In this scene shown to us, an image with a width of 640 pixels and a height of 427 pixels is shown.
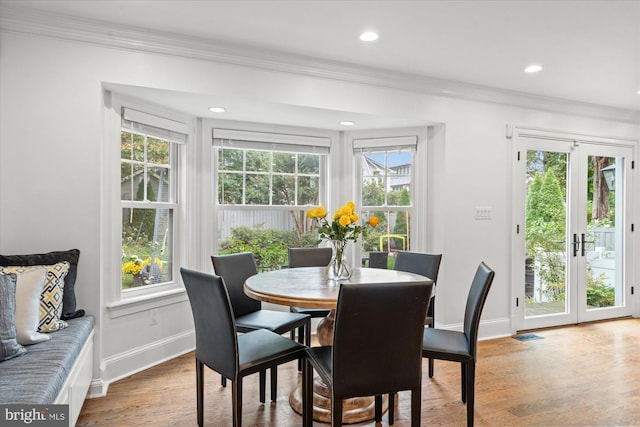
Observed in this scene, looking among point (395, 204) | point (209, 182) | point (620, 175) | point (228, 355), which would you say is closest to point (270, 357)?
point (228, 355)

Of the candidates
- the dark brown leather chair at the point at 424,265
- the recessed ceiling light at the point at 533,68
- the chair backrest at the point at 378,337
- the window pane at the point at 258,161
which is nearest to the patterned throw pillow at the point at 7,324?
the chair backrest at the point at 378,337

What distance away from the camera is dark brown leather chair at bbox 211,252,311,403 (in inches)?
106

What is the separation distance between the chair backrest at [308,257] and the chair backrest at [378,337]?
1.70m

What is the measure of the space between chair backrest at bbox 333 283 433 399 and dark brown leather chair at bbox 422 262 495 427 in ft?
1.10

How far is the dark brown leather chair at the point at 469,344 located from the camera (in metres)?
2.21

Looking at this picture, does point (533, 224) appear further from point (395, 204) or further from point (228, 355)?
point (228, 355)

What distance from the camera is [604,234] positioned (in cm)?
480

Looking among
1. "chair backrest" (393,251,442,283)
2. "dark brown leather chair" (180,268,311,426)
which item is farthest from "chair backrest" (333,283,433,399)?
"chair backrest" (393,251,442,283)

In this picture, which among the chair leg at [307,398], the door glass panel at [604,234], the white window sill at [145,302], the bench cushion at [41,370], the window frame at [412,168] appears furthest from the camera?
the door glass panel at [604,234]

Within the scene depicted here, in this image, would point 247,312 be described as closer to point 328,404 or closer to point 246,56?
point 328,404

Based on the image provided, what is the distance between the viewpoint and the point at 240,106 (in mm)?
3369

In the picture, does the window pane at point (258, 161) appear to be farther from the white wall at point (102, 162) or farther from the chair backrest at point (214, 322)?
the chair backrest at point (214, 322)

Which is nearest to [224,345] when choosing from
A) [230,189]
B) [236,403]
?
[236,403]

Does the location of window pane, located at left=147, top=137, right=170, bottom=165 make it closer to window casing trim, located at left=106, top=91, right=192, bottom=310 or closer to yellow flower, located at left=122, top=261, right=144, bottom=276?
window casing trim, located at left=106, top=91, right=192, bottom=310
